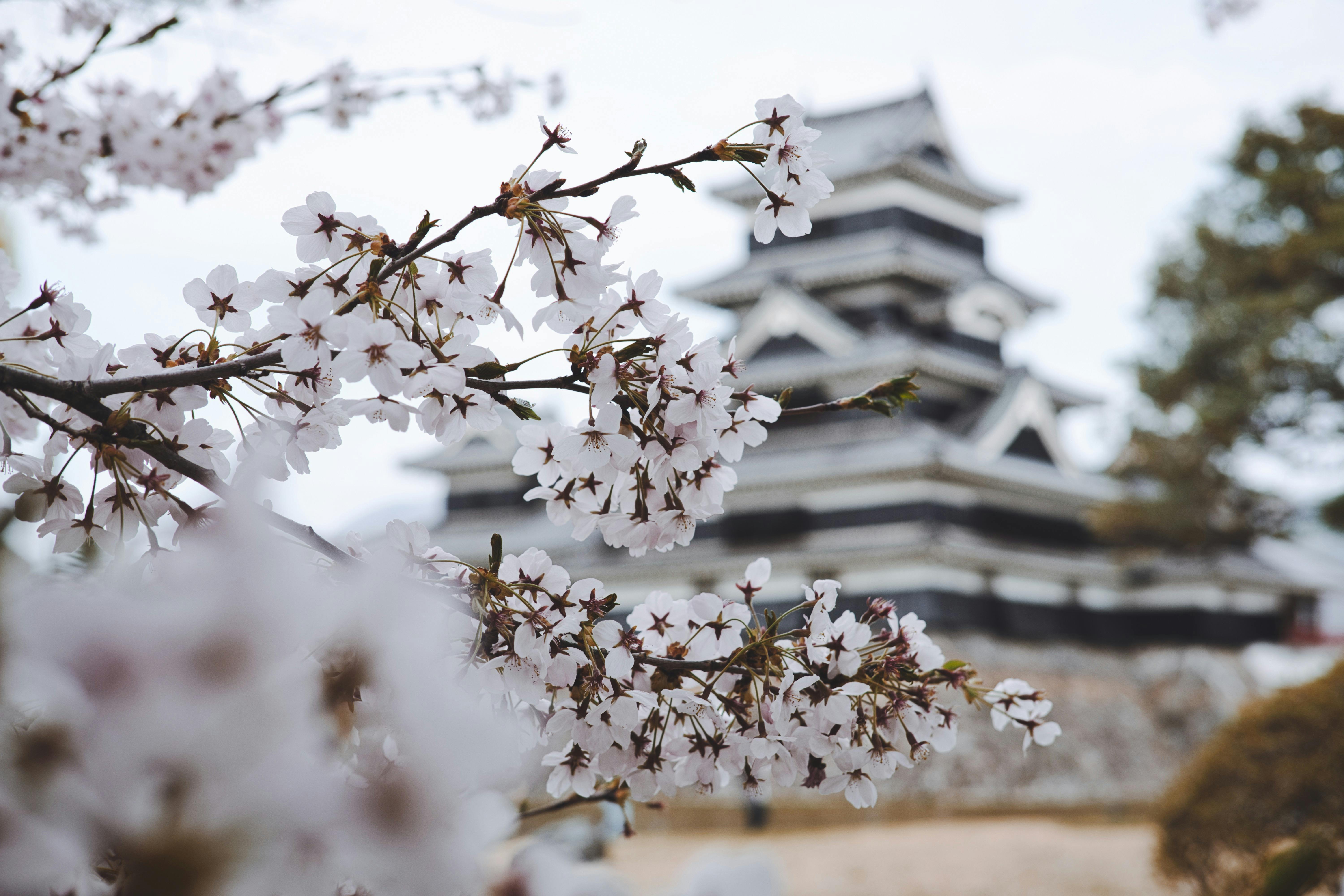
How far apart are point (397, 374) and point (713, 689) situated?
2.41ft

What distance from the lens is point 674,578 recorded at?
1761 cm

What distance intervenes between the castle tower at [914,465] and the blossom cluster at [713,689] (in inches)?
548

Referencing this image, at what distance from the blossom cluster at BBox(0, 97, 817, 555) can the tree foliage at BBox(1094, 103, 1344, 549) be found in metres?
16.7

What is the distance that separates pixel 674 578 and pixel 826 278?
6038 mm

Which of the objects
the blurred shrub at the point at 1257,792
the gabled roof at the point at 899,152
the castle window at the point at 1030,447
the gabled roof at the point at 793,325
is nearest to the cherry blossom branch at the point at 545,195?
the blurred shrub at the point at 1257,792

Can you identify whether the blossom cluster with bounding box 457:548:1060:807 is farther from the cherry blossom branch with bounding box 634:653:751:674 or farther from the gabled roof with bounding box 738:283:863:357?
the gabled roof with bounding box 738:283:863:357

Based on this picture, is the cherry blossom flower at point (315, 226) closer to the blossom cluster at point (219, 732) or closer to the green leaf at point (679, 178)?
the green leaf at point (679, 178)

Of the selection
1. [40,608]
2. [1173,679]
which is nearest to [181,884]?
[40,608]

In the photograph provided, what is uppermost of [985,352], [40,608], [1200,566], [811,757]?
[985,352]

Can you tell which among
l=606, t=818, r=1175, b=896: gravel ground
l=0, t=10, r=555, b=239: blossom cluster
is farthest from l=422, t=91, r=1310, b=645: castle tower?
l=0, t=10, r=555, b=239: blossom cluster

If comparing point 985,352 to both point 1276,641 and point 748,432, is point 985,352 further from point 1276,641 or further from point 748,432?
point 748,432

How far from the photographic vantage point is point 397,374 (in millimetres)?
1460

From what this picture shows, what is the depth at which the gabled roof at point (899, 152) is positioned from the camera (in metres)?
18.2

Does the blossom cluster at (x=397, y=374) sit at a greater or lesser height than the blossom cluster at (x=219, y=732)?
greater
